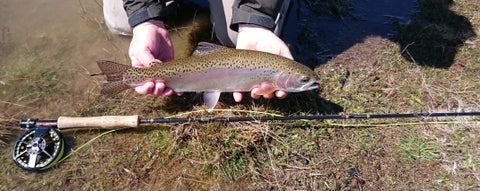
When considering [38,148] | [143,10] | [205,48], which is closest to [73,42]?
[143,10]

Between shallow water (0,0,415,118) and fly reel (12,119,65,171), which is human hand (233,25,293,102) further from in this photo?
fly reel (12,119,65,171)

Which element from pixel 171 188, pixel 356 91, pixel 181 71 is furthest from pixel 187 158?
pixel 356 91

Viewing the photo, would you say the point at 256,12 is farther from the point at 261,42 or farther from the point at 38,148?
the point at 38,148

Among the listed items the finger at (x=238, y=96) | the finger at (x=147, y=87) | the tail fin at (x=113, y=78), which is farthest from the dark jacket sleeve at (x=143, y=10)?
the finger at (x=238, y=96)

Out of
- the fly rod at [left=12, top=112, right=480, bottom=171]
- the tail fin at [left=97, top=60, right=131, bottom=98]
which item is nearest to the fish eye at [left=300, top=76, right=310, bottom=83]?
the fly rod at [left=12, top=112, right=480, bottom=171]

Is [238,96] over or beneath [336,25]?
beneath

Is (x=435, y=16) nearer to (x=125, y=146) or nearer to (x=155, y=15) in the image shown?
(x=155, y=15)
